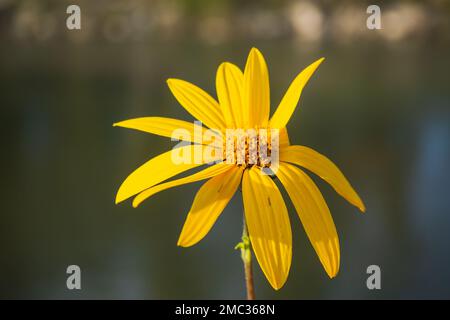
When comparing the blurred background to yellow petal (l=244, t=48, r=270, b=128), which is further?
the blurred background

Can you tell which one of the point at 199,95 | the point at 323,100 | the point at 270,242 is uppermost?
the point at 323,100

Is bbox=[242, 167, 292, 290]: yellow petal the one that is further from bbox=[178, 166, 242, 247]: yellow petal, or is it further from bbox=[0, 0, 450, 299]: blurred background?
bbox=[0, 0, 450, 299]: blurred background

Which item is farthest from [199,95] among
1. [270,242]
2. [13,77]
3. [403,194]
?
[13,77]

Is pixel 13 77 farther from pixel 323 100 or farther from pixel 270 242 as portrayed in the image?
pixel 270 242

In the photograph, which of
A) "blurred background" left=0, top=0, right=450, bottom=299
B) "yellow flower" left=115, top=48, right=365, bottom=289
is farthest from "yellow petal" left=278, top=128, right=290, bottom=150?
"blurred background" left=0, top=0, right=450, bottom=299

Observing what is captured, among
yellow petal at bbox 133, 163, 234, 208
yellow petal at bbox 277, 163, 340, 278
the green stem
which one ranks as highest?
yellow petal at bbox 133, 163, 234, 208

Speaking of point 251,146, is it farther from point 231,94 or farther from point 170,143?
point 170,143

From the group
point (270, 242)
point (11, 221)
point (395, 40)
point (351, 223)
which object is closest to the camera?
point (270, 242)
